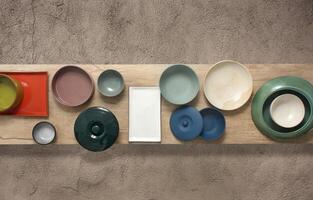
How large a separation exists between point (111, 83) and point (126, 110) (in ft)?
0.44

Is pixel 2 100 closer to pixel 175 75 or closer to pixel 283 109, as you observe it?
pixel 175 75

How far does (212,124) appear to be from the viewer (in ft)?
4.25

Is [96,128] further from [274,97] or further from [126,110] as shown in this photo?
[274,97]

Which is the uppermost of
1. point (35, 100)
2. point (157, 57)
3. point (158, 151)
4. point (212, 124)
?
point (157, 57)

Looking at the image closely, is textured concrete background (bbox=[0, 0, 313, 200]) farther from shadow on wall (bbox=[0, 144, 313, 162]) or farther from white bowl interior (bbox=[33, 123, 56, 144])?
white bowl interior (bbox=[33, 123, 56, 144])

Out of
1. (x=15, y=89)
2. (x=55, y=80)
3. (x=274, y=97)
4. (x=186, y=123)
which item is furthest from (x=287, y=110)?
(x=15, y=89)

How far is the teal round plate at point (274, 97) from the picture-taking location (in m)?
1.24

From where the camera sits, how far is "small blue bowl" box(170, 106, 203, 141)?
1.26 m

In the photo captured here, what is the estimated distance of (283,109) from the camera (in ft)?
4.20

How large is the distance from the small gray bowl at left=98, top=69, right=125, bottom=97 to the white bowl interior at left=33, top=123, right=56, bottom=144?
0.27 metres

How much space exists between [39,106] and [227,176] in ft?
3.03

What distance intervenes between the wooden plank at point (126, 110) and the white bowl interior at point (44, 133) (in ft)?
0.07

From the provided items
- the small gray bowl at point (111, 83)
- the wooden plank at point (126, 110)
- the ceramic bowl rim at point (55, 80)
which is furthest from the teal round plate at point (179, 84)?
the ceramic bowl rim at point (55, 80)

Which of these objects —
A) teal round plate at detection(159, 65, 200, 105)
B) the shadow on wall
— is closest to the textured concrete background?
the shadow on wall
